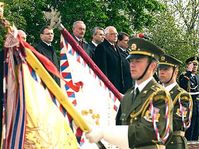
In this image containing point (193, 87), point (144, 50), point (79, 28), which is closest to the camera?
point (144, 50)

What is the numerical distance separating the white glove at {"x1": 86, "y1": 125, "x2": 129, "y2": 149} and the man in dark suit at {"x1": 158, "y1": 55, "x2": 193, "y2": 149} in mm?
1621

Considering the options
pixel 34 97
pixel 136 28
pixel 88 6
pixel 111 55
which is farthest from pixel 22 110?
pixel 136 28

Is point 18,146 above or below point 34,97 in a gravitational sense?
below

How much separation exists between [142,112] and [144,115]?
0.15ft

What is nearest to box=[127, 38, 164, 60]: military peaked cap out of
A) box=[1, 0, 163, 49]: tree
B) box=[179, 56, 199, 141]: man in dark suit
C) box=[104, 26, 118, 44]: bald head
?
box=[104, 26, 118, 44]: bald head

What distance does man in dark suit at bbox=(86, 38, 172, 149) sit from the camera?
4977mm

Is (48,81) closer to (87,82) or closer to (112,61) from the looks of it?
(87,82)

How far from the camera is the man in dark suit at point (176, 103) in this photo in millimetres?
6770

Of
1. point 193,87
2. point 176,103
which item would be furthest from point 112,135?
point 193,87

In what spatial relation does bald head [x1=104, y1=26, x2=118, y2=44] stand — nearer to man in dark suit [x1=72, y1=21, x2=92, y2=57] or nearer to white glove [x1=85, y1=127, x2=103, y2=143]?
man in dark suit [x1=72, y1=21, x2=92, y2=57]

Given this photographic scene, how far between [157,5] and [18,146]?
26.6m

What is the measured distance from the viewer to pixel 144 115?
16.7 ft

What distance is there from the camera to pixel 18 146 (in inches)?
227

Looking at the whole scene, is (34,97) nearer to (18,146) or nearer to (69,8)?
(18,146)
